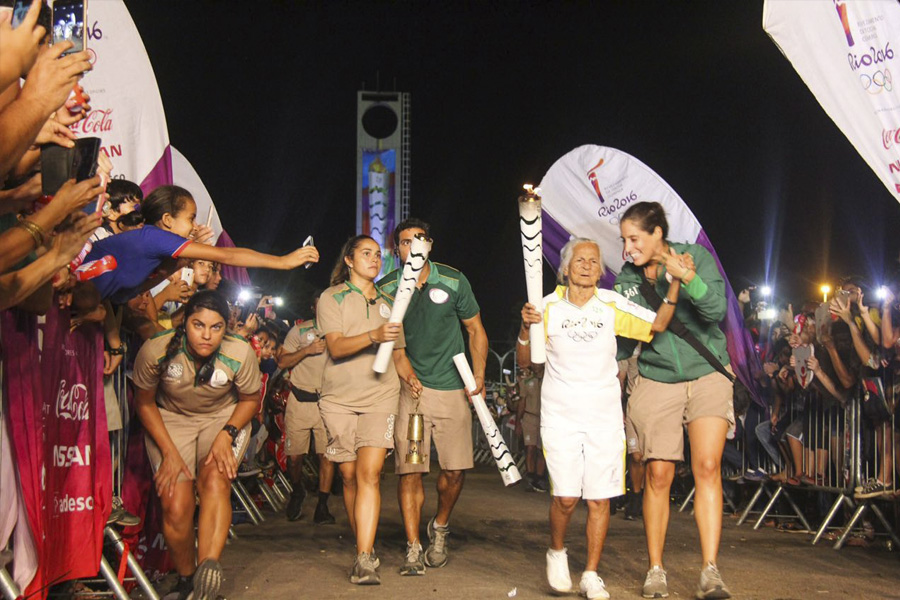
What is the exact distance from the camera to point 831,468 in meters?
9.66

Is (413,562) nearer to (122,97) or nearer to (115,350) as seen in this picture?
(115,350)

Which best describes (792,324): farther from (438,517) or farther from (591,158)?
(438,517)

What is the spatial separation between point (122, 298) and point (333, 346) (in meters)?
1.88

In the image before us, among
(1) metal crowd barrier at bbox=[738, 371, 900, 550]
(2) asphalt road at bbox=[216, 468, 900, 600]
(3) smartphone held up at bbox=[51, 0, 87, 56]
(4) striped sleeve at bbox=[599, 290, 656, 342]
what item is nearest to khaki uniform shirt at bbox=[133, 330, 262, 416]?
(2) asphalt road at bbox=[216, 468, 900, 600]

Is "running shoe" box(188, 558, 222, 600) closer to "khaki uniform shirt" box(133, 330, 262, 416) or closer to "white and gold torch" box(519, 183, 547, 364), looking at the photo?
"khaki uniform shirt" box(133, 330, 262, 416)

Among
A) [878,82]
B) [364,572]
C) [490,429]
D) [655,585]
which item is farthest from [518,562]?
[878,82]

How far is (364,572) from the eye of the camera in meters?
6.63


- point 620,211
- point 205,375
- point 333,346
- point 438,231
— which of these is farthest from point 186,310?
point 438,231

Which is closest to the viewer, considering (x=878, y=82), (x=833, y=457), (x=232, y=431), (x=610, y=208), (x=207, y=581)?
(x=207, y=581)

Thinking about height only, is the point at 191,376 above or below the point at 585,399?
above

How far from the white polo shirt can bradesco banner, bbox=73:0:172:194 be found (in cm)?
323

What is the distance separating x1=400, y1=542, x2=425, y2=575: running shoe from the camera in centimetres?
700

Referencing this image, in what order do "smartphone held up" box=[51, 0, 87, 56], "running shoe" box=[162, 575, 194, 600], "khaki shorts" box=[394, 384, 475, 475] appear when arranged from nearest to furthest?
1. "smartphone held up" box=[51, 0, 87, 56]
2. "running shoe" box=[162, 575, 194, 600]
3. "khaki shorts" box=[394, 384, 475, 475]

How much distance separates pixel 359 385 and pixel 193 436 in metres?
1.34
